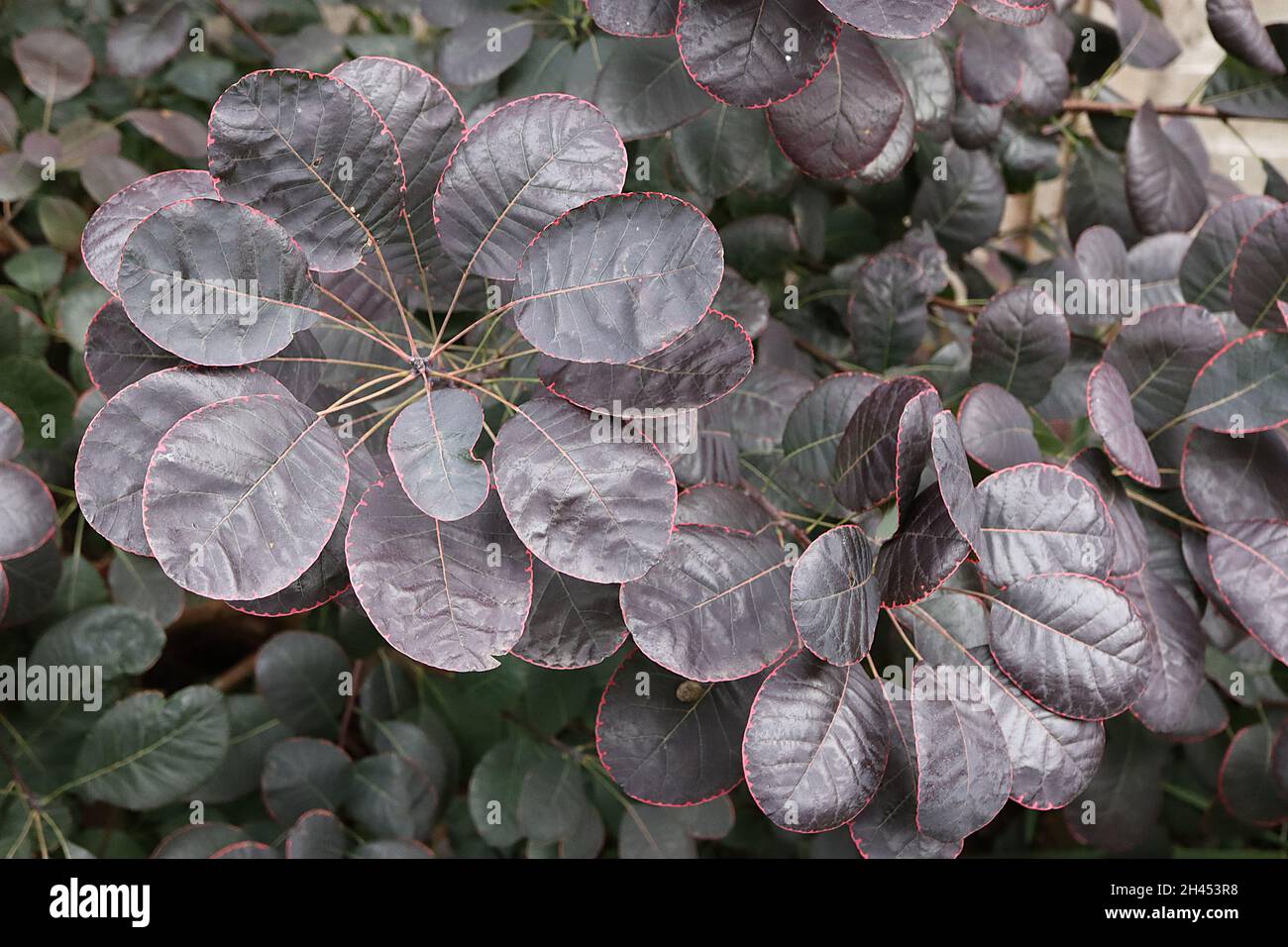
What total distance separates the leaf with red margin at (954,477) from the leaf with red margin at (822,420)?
0.76 ft

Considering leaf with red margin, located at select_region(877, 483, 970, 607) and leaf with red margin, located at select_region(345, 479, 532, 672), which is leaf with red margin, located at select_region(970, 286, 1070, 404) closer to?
leaf with red margin, located at select_region(877, 483, 970, 607)

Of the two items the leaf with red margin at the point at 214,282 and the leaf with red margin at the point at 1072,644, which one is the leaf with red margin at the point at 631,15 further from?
the leaf with red margin at the point at 1072,644

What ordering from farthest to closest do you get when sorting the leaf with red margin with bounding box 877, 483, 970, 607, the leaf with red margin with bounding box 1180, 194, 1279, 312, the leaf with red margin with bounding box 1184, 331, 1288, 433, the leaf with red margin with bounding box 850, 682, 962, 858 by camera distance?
the leaf with red margin with bounding box 1180, 194, 1279, 312, the leaf with red margin with bounding box 1184, 331, 1288, 433, the leaf with red margin with bounding box 850, 682, 962, 858, the leaf with red margin with bounding box 877, 483, 970, 607

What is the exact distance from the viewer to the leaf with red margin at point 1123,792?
1.21 metres

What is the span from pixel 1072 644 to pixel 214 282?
74 centimetres

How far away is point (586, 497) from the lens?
70 cm

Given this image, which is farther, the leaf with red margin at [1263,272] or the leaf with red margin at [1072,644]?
the leaf with red margin at [1263,272]

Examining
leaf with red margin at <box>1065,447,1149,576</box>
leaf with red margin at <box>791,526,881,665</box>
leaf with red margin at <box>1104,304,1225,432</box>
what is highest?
leaf with red margin at <box>1104,304,1225,432</box>

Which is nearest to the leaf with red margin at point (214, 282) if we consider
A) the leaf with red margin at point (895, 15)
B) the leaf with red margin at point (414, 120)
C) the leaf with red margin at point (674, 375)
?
the leaf with red margin at point (414, 120)

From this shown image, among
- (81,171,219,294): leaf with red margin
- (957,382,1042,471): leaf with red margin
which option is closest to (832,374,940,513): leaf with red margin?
(957,382,1042,471): leaf with red margin

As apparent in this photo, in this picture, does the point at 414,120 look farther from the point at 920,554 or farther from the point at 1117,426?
the point at 1117,426

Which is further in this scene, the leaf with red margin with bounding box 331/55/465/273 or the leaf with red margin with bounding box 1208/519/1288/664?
the leaf with red margin with bounding box 1208/519/1288/664

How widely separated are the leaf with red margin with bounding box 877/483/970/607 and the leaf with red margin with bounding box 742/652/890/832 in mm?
86

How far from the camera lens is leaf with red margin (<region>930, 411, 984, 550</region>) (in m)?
0.70
